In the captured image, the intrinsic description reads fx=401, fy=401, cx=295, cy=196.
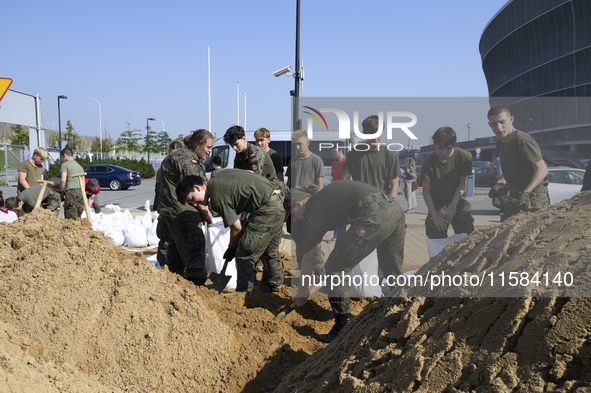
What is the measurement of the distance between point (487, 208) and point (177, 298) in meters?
3.13

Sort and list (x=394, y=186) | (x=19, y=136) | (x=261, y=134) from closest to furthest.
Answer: (x=394, y=186)
(x=261, y=134)
(x=19, y=136)

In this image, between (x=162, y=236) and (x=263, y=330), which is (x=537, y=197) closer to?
(x=263, y=330)

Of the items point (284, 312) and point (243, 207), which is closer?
point (284, 312)

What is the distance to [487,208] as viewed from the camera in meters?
4.11

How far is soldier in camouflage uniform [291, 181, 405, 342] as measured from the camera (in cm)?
305

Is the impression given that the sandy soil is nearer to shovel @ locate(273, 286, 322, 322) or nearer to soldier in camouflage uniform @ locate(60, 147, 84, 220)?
shovel @ locate(273, 286, 322, 322)

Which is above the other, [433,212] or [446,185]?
[446,185]

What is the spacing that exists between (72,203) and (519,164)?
652cm

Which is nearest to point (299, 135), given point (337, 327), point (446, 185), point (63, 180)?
point (446, 185)

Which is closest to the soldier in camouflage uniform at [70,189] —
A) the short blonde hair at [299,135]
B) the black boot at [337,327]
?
the short blonde hair at [299,135]

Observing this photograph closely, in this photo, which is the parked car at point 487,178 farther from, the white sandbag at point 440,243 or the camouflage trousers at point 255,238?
the camouflage trousers at point 255,238

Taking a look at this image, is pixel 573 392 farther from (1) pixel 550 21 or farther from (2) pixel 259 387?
(1) pixel 550 21

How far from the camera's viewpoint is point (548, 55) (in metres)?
33.0

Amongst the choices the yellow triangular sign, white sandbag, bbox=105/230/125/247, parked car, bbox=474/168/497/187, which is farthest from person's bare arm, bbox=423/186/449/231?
white sandbag, bbox=105/230/125/247
